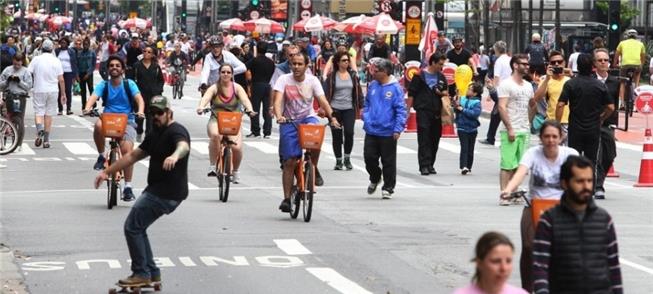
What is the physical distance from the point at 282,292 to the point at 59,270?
2.09m

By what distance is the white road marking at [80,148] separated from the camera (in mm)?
26889

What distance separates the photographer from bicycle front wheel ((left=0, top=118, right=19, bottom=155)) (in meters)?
26.1

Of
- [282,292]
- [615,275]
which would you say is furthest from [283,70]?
[615,275]

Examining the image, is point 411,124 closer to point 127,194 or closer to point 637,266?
point 127,194

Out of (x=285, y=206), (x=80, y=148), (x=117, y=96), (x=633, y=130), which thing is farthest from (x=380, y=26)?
(x=285, y=206)

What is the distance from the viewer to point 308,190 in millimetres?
16781

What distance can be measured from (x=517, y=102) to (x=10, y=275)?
24.0ft

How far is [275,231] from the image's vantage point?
16.0 metres

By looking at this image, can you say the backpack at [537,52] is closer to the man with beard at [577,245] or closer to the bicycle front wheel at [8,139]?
the bicycle front wheel at [8,139]

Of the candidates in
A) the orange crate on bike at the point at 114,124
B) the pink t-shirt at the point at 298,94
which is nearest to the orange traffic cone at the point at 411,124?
the pink t-shirt at the point at 298,94

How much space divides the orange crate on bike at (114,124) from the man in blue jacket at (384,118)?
2.89 metres

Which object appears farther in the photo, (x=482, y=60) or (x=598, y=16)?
(x=598, y=16)

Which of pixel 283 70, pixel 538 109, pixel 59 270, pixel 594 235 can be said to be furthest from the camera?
pixel 283 70

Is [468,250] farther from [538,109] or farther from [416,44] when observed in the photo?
[416,44]
